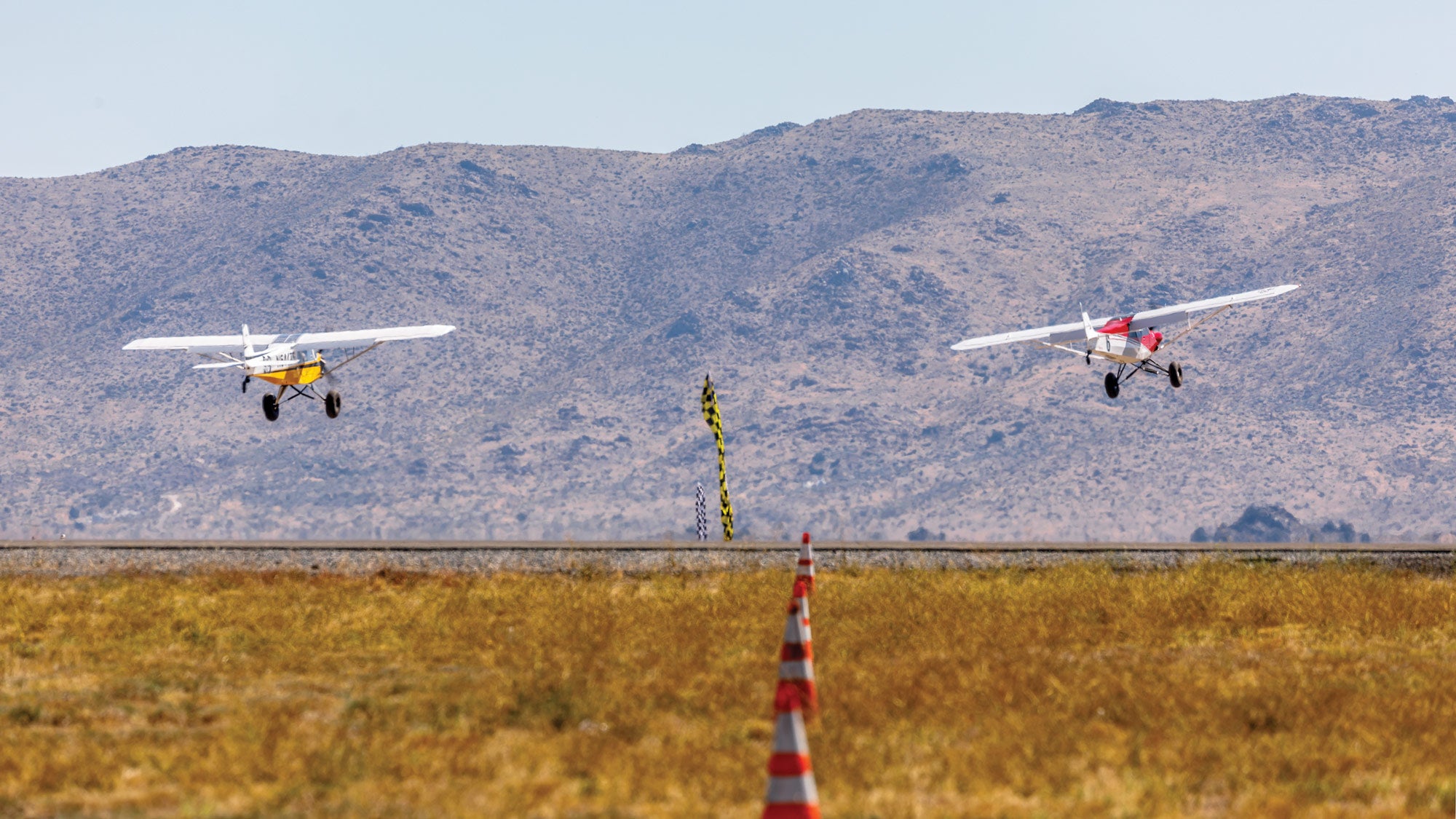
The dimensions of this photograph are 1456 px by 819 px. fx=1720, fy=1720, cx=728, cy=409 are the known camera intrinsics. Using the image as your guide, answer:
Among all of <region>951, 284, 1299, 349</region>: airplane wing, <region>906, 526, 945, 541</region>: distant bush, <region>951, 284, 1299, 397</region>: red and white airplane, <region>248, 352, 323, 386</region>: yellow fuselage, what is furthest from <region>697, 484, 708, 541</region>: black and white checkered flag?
<region>906, 526, 945, 541</region>: distant bush

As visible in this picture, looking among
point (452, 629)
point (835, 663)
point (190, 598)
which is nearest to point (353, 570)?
point (190, 598)

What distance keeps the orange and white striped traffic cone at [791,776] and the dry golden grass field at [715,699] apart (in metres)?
1.55

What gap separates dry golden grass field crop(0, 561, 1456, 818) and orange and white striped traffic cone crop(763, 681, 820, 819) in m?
1.55

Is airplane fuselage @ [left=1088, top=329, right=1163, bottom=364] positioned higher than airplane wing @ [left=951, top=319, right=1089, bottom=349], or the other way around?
airplane wing @ [left=951, top=319, right=1089, bottom=349]

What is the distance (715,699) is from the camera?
14.7 m

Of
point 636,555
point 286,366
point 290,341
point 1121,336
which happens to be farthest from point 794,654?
point 1121,336

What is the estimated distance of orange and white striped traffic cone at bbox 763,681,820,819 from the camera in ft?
29.1

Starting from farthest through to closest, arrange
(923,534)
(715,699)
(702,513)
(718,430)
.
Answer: (923,534) < (702,513) < (718,430) < (715,699)

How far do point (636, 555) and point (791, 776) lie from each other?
1951 cm

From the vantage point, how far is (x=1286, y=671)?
16781 millimetres

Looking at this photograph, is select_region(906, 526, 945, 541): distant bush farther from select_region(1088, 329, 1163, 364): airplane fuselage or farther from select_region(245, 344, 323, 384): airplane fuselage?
select_region(245, 344, 323, 384): airplane fuselage

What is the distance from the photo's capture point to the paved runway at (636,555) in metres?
27.9

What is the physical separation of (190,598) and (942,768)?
48.4 ft

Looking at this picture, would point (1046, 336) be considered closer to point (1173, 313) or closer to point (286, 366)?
point (1173, 313)
